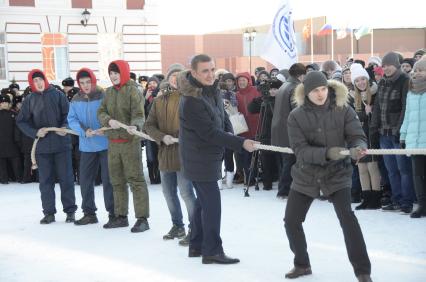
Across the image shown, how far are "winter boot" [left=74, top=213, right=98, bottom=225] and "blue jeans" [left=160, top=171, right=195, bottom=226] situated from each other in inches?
60.0

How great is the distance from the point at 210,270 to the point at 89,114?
2.94 metres

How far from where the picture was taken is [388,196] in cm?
854

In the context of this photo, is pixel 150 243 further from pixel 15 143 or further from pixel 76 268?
pixel 15 143

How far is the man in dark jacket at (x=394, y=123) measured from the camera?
7836 millimetres

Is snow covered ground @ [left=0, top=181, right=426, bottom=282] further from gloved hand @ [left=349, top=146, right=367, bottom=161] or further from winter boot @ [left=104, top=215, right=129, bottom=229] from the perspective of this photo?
gloved hand @ [left=349, top=146, right=367, bottom=161]

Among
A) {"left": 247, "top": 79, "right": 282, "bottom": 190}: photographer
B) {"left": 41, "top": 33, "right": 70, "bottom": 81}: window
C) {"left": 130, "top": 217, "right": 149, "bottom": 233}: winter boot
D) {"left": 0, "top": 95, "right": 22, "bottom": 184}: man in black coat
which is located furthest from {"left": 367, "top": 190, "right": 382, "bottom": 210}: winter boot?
{"left": 41, "top": 33, "right": 70, "bottom": 81}: window

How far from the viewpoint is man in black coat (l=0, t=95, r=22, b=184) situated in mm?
12359

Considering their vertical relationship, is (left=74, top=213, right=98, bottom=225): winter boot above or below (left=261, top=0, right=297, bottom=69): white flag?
below

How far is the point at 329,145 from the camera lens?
5039mm

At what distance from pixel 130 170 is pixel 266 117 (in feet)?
10.4

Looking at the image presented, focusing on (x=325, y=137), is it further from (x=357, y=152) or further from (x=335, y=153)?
(x=357, y=152)

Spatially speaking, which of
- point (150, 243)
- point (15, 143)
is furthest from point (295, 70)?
point (15, 143)

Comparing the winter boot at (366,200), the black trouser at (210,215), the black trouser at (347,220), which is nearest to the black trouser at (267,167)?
the winter boot at (366,200)

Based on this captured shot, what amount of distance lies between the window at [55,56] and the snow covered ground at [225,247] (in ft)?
54.1
